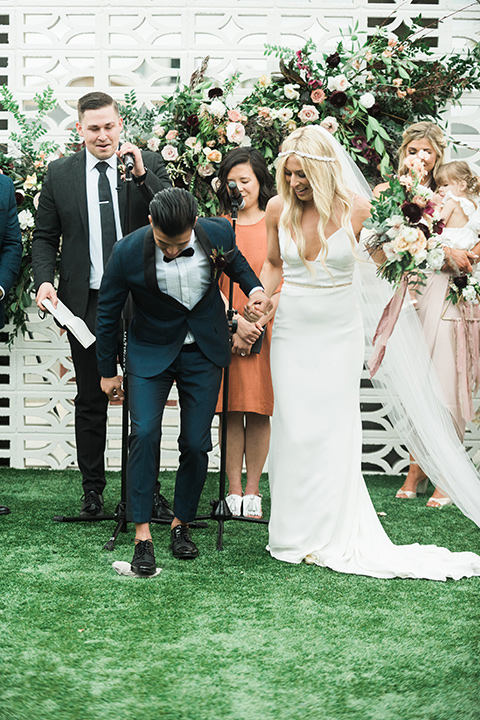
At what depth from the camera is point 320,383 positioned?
392 centimetres

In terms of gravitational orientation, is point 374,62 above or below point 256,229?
above

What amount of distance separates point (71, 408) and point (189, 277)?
2575mm

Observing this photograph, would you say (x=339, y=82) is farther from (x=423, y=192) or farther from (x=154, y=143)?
(x=423, y=192)

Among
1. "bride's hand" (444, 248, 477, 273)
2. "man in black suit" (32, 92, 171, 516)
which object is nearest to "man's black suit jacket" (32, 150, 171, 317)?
"man in black suit" (32, 92, 171, 516)

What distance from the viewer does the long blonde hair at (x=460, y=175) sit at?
5.00 metres

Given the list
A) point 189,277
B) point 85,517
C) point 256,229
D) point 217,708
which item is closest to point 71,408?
point 85,517

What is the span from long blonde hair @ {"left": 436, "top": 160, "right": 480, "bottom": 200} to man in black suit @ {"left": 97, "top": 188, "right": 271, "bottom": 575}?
179 cm

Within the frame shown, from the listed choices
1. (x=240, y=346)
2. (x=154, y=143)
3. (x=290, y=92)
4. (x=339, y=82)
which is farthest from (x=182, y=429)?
(x=339, y=82)

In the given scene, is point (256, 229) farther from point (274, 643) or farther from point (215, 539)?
point (274, 643)

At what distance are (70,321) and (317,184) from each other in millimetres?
1395

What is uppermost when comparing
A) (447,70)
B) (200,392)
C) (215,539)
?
(447,70)

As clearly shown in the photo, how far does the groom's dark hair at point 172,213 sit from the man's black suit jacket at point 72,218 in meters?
1.04

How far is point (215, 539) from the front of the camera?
4.20 metres

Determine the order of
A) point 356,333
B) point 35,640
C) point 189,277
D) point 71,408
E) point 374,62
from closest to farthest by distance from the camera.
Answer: point 35,640, point 189,277, point 356,333, point 374,62, point 71,408
